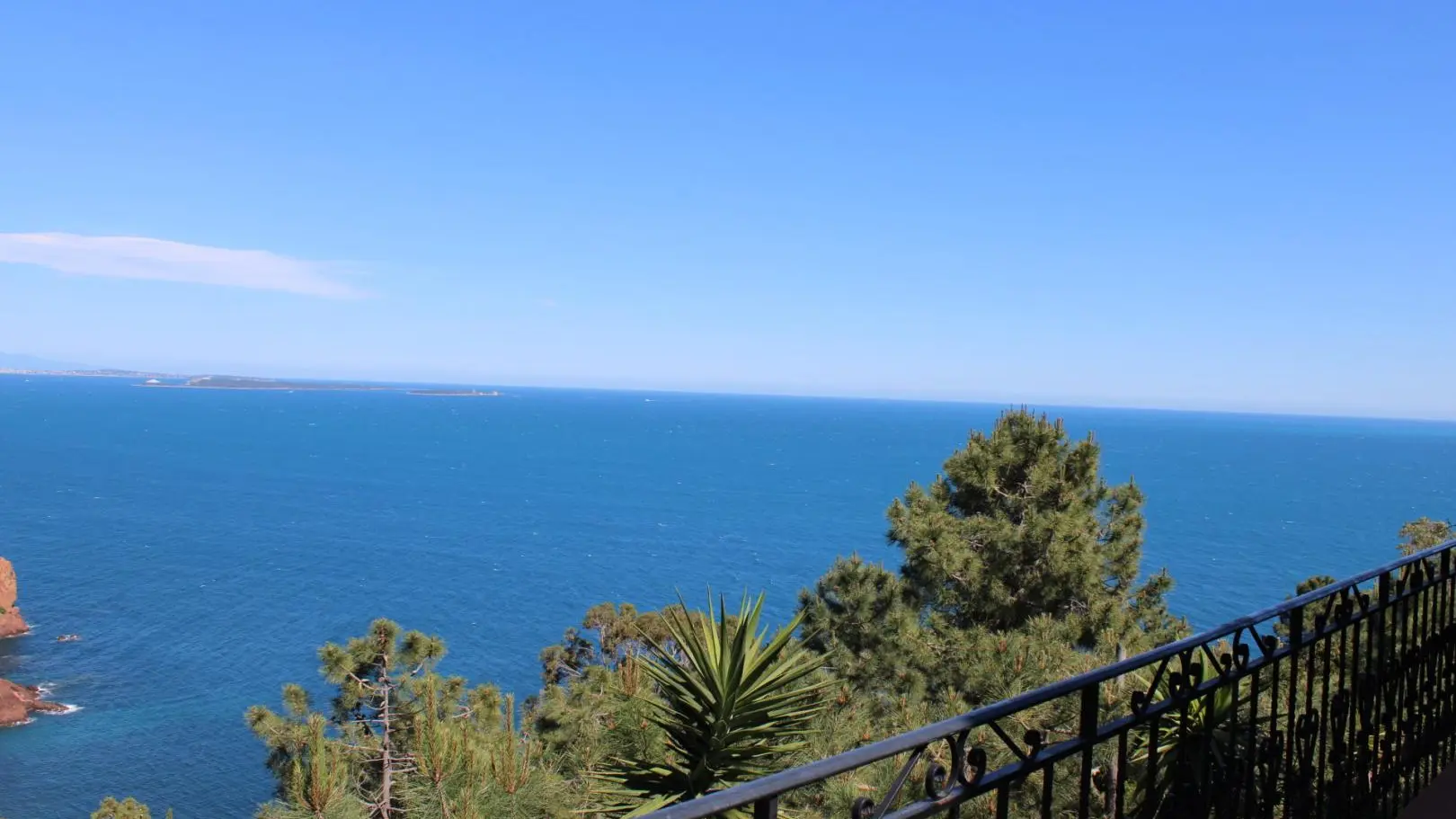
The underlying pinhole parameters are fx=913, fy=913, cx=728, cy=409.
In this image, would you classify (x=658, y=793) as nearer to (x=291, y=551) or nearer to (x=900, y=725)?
(x=900, y=725)

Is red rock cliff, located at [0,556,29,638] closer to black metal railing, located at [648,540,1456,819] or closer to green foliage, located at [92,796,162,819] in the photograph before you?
green foliage, located at [92,796,162,819]

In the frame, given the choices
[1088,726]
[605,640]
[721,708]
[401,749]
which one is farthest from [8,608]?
[1088,726]

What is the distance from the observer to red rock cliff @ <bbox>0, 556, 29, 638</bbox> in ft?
135

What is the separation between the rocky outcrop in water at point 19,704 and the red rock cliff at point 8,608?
26.1 feet

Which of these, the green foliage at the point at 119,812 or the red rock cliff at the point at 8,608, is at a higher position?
the green foliage at the point at 119,812

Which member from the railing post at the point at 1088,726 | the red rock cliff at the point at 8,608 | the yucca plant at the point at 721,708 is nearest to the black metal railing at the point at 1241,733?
the railing post at the point at 1088,726

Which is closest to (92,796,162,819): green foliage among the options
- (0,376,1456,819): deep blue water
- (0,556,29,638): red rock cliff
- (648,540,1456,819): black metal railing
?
(648,540,1456,819): black metal railing

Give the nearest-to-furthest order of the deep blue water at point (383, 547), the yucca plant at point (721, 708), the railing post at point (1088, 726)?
the railing post at point (1088, 726), the yucca plant at point (721, 708), the deep blue water at point (383, 547)

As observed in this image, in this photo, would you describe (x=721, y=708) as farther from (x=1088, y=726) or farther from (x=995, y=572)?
(x=995, y=572)

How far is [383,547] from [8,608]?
2070 centimetres

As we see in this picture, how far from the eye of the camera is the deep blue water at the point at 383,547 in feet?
109

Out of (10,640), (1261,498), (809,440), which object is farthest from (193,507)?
(809,440)

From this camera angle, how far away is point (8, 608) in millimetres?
41969

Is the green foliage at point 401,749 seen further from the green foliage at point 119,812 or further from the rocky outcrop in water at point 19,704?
the rocky outcrop in water at point 19,704
